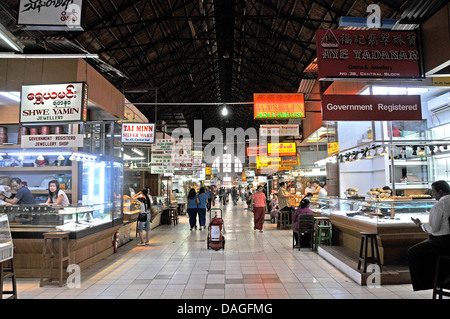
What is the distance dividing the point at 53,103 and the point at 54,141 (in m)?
0.68

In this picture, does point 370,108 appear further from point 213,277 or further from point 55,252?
point 55,252

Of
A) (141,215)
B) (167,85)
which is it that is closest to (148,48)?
(167,85)

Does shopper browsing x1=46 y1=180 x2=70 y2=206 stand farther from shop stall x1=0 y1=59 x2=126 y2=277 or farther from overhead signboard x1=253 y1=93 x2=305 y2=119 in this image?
overhead signboard x1=253 y1=93 x2=305 y2=119

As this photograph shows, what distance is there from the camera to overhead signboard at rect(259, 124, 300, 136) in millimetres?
12384

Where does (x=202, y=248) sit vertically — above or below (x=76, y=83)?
below

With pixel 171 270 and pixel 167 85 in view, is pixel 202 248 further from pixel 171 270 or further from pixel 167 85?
pixel 167 85

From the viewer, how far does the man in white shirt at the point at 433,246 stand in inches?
136

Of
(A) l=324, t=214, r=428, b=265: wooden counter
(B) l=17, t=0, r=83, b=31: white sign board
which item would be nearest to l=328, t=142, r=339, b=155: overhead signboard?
(A) l=324, t=214, r=428, b=265: wooden counter

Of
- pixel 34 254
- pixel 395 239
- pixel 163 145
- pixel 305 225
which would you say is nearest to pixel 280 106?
pixel 305 225

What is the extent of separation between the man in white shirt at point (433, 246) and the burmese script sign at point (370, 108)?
1.83m

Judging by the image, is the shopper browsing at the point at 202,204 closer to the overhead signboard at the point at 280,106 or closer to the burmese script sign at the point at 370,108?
the overhead signboard at the point at 280,106

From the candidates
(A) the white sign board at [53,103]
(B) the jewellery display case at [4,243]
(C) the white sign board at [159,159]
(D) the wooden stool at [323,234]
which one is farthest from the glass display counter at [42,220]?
(C) the white sign board at [159,159]

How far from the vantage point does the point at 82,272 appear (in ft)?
18.8
